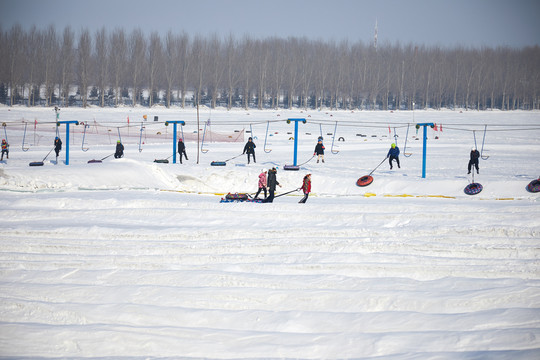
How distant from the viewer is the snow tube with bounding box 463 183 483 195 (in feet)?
67.7

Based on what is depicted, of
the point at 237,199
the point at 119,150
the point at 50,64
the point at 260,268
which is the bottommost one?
the point at 260,268

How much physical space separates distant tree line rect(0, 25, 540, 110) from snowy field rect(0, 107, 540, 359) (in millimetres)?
44690

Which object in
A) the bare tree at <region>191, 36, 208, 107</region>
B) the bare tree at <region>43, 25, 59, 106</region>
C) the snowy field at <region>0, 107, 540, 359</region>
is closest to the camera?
the snowy field at <region>0, 107, 540, 359</region>

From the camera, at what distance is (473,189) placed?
20.8m

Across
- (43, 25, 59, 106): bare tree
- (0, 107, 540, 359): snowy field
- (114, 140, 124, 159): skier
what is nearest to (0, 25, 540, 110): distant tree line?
(43, 25, 59, 106): bare tree

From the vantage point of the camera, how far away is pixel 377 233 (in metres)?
14.4

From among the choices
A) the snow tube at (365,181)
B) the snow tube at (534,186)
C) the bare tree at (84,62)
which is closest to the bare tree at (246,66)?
the bare tree at (84,62)

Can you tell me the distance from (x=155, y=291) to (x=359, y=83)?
273ft

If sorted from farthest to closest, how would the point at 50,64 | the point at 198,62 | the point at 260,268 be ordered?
the point at 198,62 → the point at 50,64 → the point at 260,268

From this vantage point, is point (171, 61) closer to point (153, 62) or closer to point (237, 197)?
point (153, 62)

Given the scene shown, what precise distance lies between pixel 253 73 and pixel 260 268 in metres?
73.8

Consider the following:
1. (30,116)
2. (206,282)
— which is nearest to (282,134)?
(30,116)

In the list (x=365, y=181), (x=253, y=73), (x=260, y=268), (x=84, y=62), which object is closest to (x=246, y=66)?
(x=253, y=73)

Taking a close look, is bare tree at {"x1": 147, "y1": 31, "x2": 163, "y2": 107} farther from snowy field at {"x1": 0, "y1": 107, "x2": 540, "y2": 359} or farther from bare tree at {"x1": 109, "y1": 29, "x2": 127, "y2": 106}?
snowy field at {"x1": 0, "y1": 107, "x2": 540, "y2": 359}
